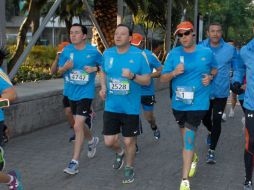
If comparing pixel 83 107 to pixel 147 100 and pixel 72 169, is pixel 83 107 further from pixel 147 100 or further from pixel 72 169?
pixel 147 100

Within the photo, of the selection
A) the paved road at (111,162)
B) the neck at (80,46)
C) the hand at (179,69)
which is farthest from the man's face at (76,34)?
the paved road at (111,162)

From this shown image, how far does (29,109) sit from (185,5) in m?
13.2

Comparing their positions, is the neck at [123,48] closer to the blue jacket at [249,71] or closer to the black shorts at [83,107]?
the black shorts at [83,107]

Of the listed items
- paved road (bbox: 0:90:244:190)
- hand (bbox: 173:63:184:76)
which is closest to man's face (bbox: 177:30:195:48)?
hand (bbox: 173:63:184:76)

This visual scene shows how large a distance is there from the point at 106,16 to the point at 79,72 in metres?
9.52

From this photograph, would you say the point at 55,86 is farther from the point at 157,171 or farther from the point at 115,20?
the point at 115,20

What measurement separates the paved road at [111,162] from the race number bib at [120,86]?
1047mm

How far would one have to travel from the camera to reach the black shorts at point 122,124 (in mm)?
5234

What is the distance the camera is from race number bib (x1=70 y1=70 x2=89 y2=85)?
590cm

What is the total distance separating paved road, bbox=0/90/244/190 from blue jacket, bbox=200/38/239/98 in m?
0.98

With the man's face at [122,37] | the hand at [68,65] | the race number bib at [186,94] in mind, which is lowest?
the race number bib at [186,94]

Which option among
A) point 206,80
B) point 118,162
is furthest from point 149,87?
point 206,80

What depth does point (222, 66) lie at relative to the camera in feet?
20.1

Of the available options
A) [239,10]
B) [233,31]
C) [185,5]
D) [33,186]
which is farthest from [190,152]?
[233,31]
